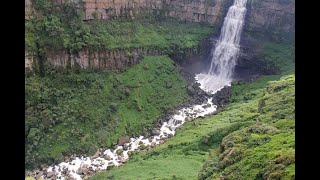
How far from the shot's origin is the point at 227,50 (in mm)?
47500

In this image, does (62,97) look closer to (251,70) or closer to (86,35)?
(86,35)

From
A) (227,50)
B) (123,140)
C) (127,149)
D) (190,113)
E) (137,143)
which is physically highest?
(227,50)

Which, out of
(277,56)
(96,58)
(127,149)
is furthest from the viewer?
(277,56)

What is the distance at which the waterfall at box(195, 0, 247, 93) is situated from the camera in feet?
154

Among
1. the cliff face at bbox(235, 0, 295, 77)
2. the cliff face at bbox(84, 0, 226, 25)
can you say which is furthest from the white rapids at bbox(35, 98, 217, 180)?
the cliff face at bbox(84, 0, 226, 25)

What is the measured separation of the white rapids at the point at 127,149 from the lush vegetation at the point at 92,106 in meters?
1.05

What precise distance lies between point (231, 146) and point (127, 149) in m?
14.6

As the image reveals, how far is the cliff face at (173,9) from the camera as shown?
43.1 metres

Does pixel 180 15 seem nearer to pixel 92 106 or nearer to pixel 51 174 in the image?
pixel 92 106

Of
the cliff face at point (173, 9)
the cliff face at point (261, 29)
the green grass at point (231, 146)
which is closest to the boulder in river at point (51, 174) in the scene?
the green grass at point (231, 146)

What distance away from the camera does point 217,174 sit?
19844 millimetres

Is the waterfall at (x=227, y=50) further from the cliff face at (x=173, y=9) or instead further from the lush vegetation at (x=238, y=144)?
the lush vegetation at (x=238, y=144)

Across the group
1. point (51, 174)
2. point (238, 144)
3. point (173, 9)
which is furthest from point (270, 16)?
point (51, 174)

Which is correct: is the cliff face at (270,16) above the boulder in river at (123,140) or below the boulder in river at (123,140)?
above
